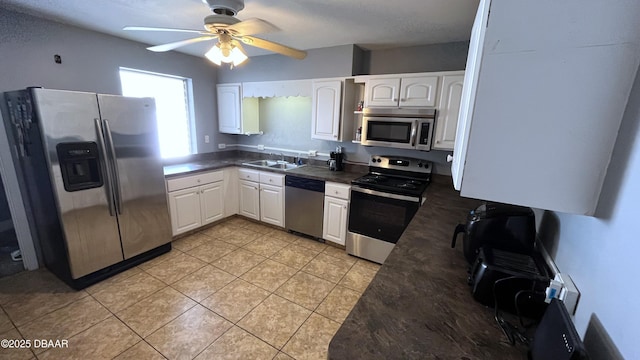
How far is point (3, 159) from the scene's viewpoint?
236 centimetres

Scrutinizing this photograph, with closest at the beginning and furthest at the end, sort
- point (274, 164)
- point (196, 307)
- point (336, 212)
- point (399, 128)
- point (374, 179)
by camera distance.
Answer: point (196, 307), point (399, 128), point (374, 179), point (336, 212), point (274, 164)

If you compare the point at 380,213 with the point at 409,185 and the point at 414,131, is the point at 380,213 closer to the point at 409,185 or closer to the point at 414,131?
the point at 409,185

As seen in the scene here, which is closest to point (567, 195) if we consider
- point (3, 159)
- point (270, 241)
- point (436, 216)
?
point (436, 216)

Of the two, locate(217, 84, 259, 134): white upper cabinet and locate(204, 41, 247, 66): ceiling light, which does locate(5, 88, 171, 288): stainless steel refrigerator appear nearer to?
locate(204, 41, 247, 66): ceiling light

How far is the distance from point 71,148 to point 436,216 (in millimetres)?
3076

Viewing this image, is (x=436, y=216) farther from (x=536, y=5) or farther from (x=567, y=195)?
(x=536, y=5)

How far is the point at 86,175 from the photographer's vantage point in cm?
228

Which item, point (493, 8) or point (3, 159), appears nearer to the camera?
point (493, 8)

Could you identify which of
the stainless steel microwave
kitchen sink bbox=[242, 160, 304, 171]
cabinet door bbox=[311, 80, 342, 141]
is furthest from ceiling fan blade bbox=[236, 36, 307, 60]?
kitchen sink bbox=[242, 160, 304, 171]

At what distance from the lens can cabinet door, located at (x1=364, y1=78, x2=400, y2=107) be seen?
277 cm

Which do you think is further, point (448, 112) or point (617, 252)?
point (448, 112)

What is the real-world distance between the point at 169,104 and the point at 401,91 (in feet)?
10.5

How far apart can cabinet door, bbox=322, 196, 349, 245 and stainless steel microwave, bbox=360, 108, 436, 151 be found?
0.81 metres


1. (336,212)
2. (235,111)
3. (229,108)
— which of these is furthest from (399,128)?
(229,108)
